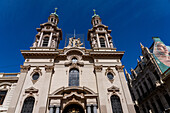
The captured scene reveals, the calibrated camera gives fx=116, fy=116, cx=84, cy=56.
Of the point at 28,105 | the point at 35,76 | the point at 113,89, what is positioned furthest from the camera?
the point at 35,76

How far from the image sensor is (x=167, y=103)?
19.7 metres

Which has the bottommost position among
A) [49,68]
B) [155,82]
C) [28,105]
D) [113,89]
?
[28,105]

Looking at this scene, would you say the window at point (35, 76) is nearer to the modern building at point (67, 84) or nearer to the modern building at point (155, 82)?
the modern building at point (67, 84)

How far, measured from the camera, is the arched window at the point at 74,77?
56.6 feet

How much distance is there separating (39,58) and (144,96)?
2392cm

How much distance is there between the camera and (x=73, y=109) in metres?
15.5

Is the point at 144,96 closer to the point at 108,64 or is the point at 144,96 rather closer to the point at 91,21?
the point at 108,64

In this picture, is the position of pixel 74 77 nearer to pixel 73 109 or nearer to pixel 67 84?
pixel 67 84

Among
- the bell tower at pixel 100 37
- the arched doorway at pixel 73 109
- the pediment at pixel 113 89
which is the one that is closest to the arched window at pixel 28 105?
the arched doorway at pixel 73 109

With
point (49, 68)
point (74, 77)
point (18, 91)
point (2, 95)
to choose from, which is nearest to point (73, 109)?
point (74, 77)

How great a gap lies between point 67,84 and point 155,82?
1669 centimetres

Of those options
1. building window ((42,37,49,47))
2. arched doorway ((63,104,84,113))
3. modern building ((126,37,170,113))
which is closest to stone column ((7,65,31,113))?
arched doorway ((63,104,84,113))

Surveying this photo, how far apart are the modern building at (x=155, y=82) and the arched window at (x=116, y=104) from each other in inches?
347

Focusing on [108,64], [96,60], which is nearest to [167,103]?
[108,64]
